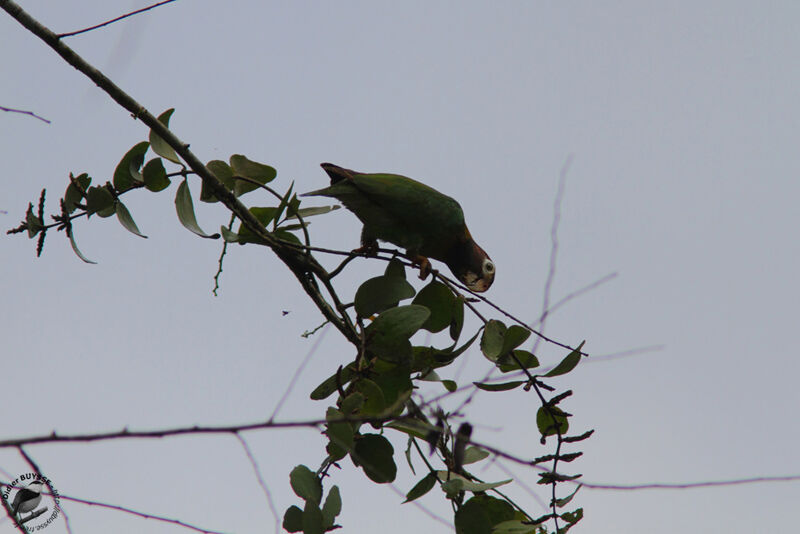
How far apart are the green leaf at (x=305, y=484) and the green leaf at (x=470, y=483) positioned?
1.25ft

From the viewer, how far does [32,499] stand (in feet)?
7.38

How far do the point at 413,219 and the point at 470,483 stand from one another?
172 cm

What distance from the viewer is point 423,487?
2336mm

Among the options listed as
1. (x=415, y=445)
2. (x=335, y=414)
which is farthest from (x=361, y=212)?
(x=335, y=414)

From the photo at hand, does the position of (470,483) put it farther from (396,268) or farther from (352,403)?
(396,268)

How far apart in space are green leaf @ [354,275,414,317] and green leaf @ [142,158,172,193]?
887 mm

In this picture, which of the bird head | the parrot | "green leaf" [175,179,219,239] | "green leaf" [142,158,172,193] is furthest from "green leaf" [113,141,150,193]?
the bird head

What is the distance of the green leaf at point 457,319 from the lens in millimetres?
2613

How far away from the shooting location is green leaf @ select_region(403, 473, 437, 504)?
91.7 inches

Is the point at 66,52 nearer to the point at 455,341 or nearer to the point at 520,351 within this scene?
the point at 455,341

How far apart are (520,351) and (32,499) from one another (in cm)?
161

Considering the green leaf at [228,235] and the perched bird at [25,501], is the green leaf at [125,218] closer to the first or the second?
the green leaf at [228,235]

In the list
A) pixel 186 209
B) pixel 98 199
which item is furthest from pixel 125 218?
pixel 186 209

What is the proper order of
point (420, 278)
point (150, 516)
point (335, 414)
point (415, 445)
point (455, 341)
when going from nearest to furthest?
point (150, 516) → point (335, 414) → point (415, 445) → point (455, 341) → point (420, 278)
